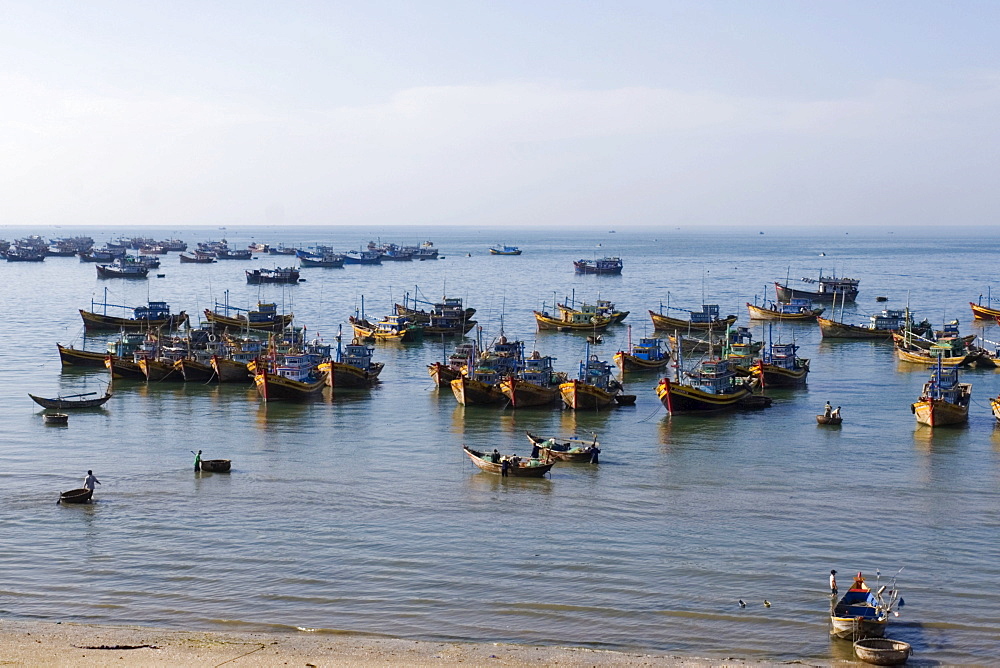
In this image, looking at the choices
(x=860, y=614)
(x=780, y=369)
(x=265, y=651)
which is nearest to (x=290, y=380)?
(x=780, y=369)

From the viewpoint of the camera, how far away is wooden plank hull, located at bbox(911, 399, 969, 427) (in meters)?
59.6

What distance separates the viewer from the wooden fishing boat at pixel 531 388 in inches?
2557

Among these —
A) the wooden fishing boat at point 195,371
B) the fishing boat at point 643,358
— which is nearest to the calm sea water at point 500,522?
the wooden fishing boat at point 195,371

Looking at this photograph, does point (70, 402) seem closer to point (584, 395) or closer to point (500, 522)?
point (584, 395)

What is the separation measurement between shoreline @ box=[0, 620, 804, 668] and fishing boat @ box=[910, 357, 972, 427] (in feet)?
112

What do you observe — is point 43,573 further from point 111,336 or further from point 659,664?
point 111,336

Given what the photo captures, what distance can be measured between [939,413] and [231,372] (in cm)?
4425

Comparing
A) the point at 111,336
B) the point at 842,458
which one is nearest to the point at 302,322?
the point at 111,336

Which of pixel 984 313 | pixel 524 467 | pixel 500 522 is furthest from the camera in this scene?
pixel 984 313

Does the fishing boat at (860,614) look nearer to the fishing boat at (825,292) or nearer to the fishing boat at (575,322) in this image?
the fishing boat at (575,322)

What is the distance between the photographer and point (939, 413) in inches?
2349

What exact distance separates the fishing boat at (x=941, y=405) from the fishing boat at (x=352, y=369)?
111 feet

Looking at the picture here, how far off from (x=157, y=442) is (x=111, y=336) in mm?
53620

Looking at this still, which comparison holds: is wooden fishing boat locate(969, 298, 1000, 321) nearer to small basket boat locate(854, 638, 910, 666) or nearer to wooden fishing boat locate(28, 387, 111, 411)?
wooden fishing boat locate(28, 387, 111, 411)
